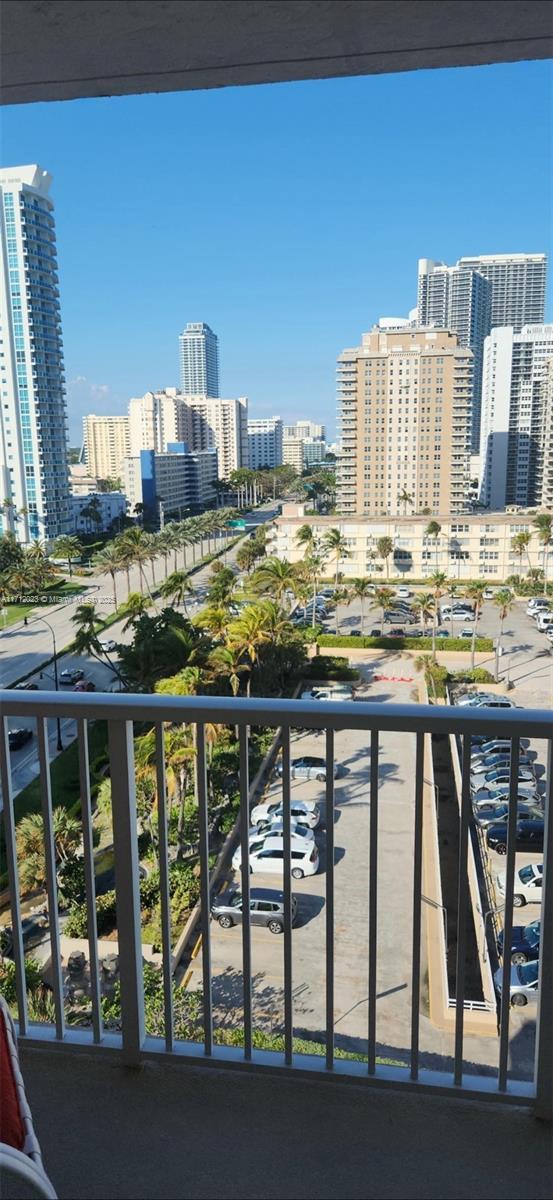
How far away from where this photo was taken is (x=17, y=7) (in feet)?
3.14

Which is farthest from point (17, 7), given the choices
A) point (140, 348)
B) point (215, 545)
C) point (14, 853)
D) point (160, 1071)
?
point (140, 348)

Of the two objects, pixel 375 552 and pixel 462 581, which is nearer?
pixel 462 581

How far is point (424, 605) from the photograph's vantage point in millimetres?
24531

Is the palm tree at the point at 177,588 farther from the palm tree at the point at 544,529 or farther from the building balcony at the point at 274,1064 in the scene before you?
the building balcony at the point at 274,1064

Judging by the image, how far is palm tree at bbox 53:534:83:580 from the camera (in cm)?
727

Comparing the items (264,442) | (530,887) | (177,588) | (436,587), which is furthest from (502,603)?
(264,442)

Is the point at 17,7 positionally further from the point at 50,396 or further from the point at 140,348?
the point at 140,348

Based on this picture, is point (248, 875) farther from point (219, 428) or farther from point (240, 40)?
point (219, 428)

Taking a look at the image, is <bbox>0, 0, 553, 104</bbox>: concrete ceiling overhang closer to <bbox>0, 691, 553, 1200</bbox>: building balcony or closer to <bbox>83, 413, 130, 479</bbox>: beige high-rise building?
<bbox>0, 691, 553, 1200</bbox>: building balcony

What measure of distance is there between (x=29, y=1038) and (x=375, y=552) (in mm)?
24041

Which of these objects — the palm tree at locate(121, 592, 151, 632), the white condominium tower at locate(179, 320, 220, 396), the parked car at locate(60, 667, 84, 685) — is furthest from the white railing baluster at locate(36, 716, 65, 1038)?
the white condominium tower at locate(179, 320, 220, 396)

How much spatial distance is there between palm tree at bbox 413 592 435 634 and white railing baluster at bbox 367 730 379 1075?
76.7ft

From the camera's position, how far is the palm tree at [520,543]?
72.6 feet

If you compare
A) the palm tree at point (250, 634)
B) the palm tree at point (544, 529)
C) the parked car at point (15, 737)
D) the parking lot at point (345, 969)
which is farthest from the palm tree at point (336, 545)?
the parked car at point (15, 737)
